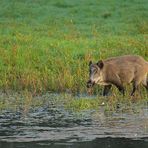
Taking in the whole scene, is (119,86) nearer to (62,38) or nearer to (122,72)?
(122,72)

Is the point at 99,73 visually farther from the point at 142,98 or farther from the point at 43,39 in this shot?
the point at 43,39

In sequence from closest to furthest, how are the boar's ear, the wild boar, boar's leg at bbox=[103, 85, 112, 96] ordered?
the boar's ear, boar's leg at bbox=[103, 85, 112, 96], the wild boar

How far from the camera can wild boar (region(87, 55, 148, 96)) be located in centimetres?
1855

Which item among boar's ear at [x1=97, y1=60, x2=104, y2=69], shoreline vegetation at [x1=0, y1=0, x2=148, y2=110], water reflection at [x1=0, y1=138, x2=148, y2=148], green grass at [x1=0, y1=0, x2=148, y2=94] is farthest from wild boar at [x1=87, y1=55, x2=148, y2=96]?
water reflection at [x1=0, y1=138, x2=148, y2=148]

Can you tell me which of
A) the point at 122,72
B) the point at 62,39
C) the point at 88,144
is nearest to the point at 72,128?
the point at 88,144

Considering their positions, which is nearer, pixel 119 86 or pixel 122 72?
pixel 119 86

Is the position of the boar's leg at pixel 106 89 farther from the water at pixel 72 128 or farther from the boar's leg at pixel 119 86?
the water at pixel 72 128

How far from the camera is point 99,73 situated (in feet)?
60.5

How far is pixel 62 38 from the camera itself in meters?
24.2

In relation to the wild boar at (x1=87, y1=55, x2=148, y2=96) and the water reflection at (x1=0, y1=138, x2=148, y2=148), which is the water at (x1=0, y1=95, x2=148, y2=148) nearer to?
the water reflection at (x1=0, y1=138, x2=148, y2=148)

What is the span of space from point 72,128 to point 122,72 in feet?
16.5

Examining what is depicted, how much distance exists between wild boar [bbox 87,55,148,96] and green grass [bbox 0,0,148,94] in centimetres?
68

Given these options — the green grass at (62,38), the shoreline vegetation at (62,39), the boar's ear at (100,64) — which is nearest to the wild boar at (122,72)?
the boar's ear at (100,64)

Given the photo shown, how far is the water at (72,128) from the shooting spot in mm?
12633
